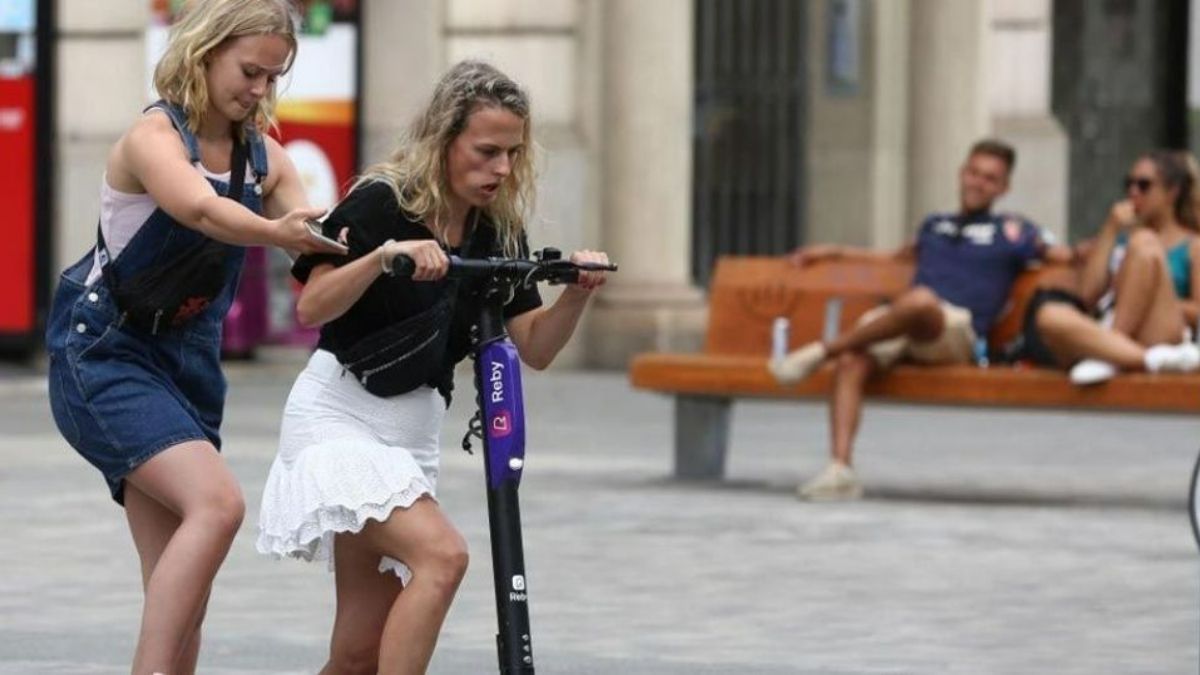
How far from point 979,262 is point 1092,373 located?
2.79 ft

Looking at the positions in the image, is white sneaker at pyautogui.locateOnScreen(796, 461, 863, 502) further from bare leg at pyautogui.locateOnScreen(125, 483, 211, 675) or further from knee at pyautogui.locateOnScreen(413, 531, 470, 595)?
knee at pyautogui.locateOnScreen(413, 531, 470, 595)

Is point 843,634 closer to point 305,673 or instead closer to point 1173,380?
point 305,673

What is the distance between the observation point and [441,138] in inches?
218

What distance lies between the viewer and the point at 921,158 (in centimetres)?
2122

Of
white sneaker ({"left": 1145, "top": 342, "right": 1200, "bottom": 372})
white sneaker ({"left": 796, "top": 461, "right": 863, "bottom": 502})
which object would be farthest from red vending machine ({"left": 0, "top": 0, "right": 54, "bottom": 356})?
white sneaker ({"left": 1145, "top": 342, "right": 1200, "bottom": 372})

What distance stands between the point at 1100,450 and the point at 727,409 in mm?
2643

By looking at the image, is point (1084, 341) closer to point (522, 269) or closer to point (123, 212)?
point (123, 212)

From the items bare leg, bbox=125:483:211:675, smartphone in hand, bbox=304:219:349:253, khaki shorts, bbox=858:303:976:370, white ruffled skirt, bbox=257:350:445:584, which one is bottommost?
khaki shorts, bbox=858:303:976:370

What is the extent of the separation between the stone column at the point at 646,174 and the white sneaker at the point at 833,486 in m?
8.11

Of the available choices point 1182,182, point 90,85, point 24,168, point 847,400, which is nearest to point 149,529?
point 847,400

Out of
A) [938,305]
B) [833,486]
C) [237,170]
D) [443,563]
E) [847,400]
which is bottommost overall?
[833,486]

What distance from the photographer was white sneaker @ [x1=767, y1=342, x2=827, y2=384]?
12.2 metres

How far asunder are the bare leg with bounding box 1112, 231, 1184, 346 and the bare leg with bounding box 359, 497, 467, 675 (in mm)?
6639

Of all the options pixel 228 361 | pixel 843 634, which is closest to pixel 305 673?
pixel 843 634
